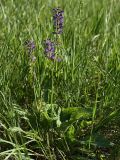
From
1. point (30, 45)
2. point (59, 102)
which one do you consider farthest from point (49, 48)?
point (59, 102)

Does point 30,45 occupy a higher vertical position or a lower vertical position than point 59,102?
higher

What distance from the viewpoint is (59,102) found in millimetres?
1651

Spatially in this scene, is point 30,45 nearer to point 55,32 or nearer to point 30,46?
point 30,46

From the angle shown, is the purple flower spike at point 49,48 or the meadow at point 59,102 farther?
the purple flower spike at point 49,48

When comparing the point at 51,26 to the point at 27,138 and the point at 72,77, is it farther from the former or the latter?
the point at 27,138

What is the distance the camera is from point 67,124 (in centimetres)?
150

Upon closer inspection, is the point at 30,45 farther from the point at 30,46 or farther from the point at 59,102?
the point at 59,102

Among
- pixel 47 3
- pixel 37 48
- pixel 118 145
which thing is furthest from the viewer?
pixel 47 3

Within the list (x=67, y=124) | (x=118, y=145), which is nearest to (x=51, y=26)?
(x=67, y=124)

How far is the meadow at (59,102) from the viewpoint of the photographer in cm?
144

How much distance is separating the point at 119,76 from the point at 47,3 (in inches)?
51.3

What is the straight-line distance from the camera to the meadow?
1437mm

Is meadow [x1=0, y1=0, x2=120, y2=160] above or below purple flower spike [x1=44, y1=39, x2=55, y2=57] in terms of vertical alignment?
below

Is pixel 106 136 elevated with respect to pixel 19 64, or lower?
lower
